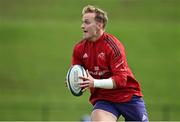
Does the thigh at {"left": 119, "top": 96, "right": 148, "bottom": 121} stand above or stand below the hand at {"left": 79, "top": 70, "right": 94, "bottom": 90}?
below

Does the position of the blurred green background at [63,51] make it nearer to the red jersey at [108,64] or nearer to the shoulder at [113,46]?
the red jersey at [108,64]

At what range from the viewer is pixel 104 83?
28.1ft

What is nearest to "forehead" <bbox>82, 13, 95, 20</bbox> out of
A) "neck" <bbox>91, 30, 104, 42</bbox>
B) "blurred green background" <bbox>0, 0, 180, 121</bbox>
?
"neck" <bbox>91, 30, 104, 42</bbox>

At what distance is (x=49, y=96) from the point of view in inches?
1357

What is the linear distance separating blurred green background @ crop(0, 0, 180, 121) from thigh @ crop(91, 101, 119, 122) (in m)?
17.2

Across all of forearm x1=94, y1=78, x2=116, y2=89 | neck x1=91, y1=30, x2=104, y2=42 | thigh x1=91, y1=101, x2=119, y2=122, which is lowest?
thigh x1=91, y1=101, x2=119, y2=122

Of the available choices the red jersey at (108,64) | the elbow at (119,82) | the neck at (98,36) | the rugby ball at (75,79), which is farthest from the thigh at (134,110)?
the neck at (98,36)

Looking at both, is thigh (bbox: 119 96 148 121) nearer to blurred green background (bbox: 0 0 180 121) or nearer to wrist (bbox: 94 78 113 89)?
wrist (bbox: 94 78 113 89)

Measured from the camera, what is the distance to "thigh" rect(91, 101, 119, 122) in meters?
8.72

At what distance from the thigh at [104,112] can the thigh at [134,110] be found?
14 cm

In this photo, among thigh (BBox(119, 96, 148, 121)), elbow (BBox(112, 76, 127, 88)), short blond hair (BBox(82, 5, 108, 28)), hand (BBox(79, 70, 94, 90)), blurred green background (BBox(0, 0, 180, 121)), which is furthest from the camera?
blurred green background (BBox(0, 0, 180, 121))

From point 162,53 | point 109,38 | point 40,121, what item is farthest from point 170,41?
point 109,38

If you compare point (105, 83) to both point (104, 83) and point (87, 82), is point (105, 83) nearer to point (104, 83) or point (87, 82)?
point (104, 83)

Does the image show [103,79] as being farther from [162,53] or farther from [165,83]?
[162,53]
